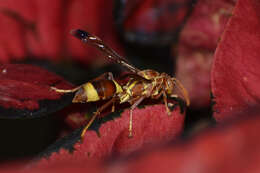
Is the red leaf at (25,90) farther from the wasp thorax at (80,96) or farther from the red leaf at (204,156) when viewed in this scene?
the red leaf at (204,156)

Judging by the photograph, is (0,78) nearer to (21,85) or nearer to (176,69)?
(21,85)

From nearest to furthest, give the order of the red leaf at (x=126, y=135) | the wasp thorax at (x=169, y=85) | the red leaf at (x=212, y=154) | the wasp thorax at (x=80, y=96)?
the red leaf at (x=212, y=154) < the red leaf at (x=126, y=135) < the wasp thorax at (x=80, y=96) < the wasp thorax at (x=169, y=85)

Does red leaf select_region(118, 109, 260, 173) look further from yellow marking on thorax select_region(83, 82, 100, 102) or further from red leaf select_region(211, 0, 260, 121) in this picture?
yellow marking on thorax select_region(83, 82, 100, 102)

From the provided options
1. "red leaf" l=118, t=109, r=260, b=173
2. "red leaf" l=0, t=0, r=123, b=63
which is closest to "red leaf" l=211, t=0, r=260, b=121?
"red leaf" l=118, t=109, r=260, b=173

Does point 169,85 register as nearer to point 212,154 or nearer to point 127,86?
point 127,86

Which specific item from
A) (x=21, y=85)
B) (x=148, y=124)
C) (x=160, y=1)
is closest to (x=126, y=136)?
(x=148, y=124)

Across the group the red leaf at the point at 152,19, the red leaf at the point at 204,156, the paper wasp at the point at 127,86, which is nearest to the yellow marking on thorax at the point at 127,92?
the paper wasp at the point at 127,86

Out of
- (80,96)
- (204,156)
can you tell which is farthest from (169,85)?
(204,156)
